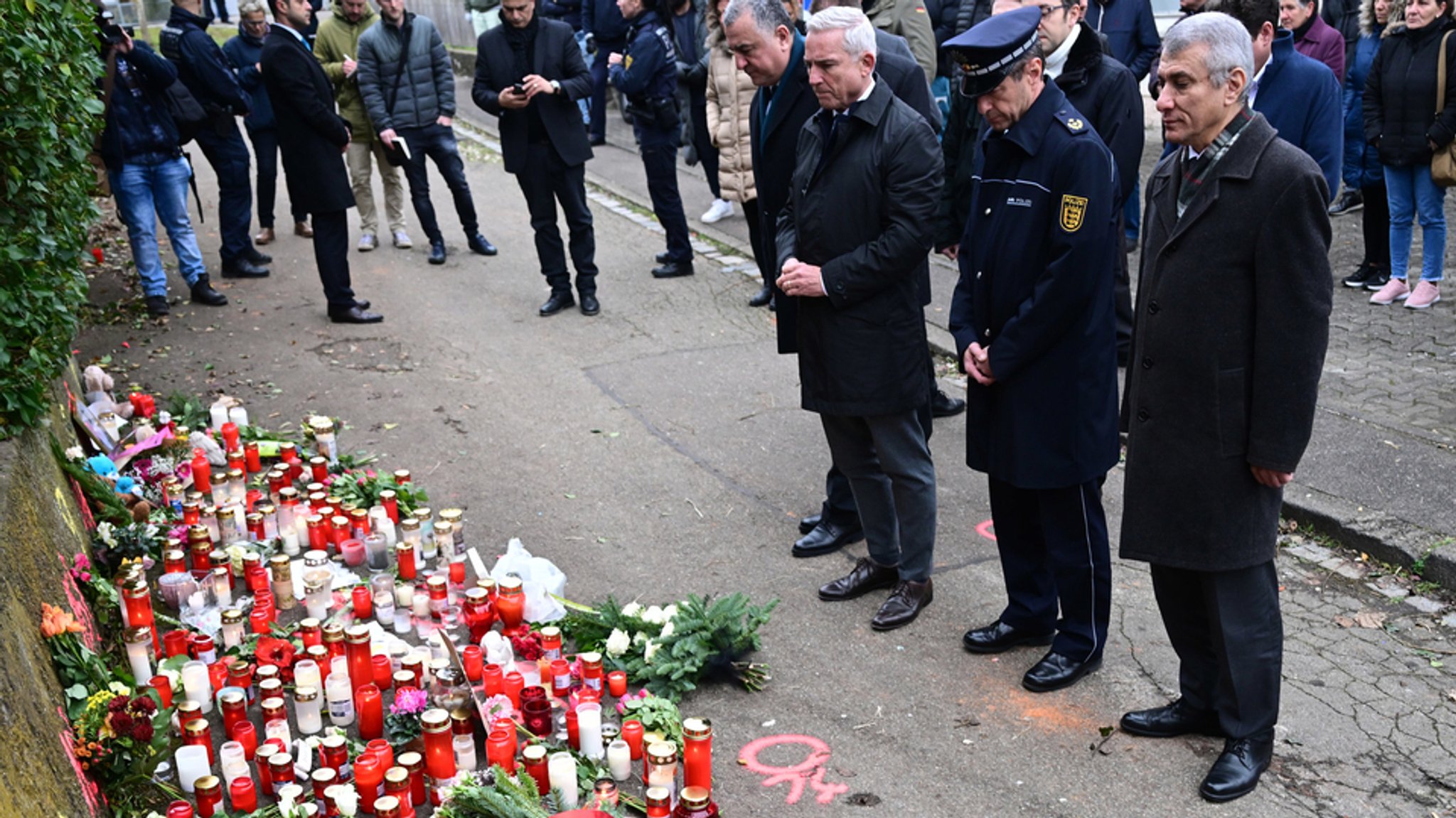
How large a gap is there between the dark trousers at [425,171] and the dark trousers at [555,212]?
1.49 meters

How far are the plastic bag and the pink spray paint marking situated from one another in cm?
108

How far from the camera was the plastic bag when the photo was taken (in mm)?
4676

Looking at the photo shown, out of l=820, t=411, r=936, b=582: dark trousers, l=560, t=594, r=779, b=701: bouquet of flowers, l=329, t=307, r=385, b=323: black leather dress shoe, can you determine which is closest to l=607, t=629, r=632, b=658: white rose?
l=560, t=594, r=779, b=701: bouquet of flowers

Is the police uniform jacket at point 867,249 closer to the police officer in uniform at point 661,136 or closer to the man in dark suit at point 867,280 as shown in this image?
the man in dark suit at point 867,280

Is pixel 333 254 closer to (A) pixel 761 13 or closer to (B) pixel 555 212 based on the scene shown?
(B) pixel 555 212

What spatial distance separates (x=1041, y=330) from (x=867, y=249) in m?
0.73

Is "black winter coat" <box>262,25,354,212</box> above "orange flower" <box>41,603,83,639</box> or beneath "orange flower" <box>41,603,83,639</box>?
above

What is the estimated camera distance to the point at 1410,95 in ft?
25.1

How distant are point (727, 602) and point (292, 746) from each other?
4.95 ft

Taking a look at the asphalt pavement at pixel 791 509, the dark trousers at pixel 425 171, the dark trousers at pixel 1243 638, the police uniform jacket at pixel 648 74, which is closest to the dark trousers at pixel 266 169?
the asphalt pavement at pixel 791 509

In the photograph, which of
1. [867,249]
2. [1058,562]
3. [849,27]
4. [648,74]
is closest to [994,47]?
[849,27]

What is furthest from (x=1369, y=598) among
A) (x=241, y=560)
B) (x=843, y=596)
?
(x=241, y=560)

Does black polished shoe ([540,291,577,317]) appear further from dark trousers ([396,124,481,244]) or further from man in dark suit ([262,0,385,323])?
dark trousers ([396,124,481,244])

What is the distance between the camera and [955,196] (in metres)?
6.43
